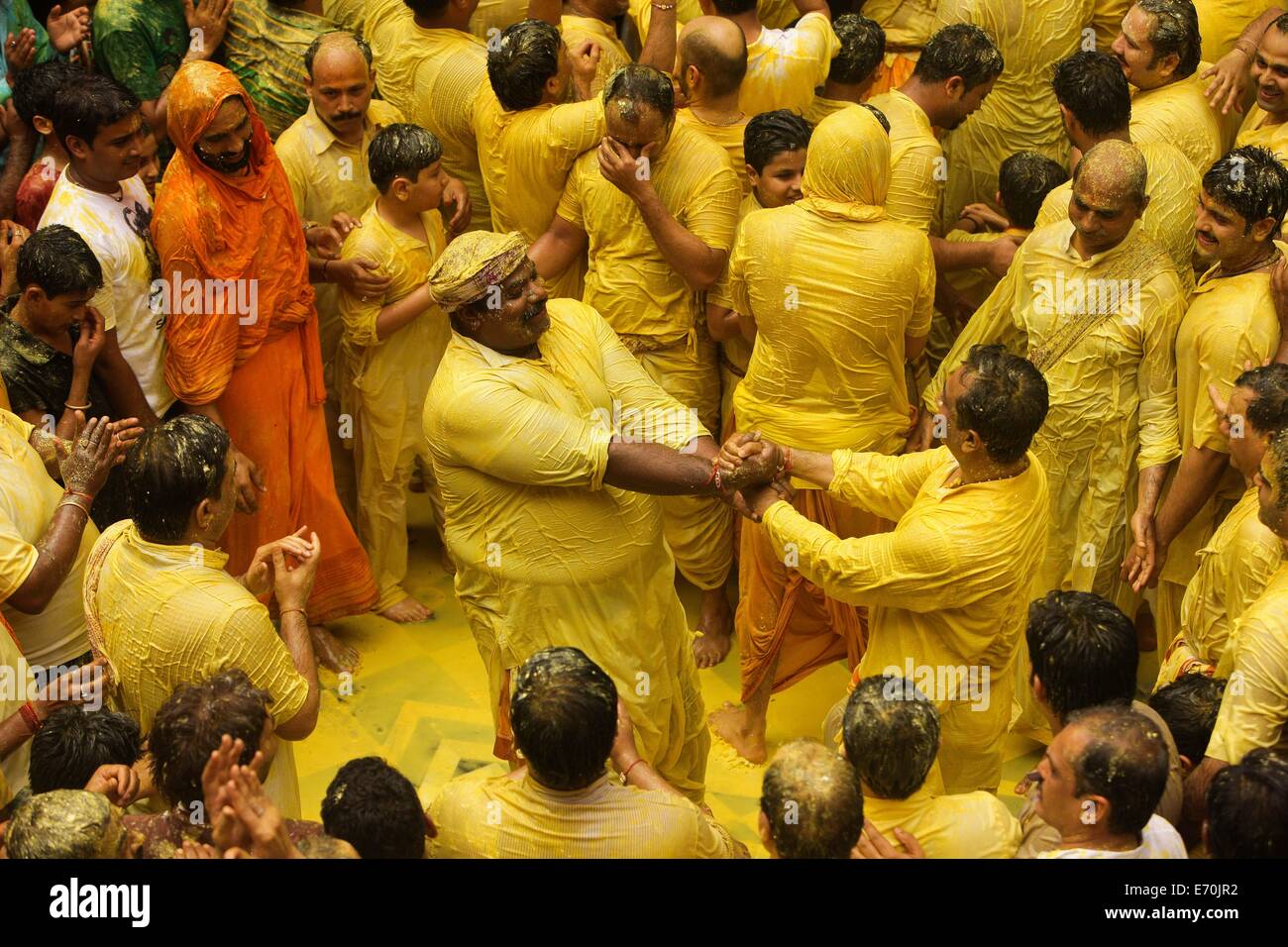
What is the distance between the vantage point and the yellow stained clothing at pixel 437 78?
24.2ft

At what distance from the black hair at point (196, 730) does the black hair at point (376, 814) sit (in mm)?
306

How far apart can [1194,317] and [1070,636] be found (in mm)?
1999

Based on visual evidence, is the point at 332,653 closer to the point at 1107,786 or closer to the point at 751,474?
the point at 751,474

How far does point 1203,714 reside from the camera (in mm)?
4555

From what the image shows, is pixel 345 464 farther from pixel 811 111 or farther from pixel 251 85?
pixel 811 111

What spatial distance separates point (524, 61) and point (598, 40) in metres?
1.17

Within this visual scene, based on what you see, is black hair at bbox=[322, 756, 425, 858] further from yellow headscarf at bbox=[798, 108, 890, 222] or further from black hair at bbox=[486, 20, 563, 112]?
black hair at bbox=[486, 20, 563, 112]

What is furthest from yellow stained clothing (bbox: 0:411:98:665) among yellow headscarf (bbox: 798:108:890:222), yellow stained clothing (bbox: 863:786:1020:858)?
yellow headscarf (bbox: 798:108:890:222)

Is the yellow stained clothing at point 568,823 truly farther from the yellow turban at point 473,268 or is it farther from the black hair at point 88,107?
the black hair at point 88,107

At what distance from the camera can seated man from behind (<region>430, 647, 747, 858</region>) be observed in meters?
A: 3.81

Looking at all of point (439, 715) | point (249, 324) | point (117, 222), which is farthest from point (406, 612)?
point (117, 222)

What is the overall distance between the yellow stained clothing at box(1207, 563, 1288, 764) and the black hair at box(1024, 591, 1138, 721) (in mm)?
278

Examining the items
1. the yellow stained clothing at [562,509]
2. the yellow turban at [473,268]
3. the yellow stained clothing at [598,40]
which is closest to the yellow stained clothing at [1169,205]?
the yellow stained clothing at [562,509]

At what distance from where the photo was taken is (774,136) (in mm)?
6367
